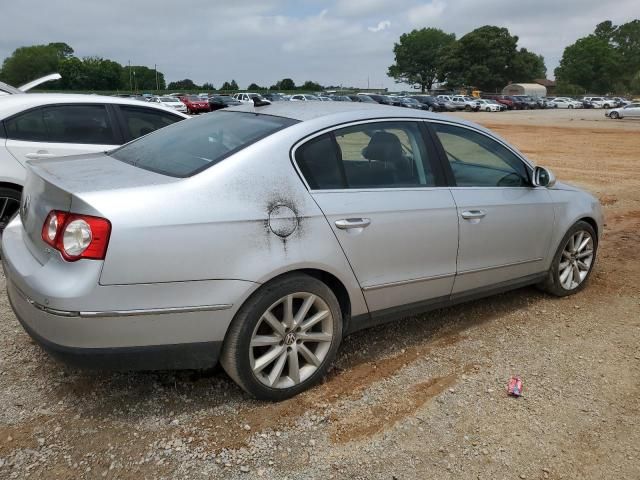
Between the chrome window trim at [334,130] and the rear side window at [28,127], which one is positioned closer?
the chrome window trim at [334,130]

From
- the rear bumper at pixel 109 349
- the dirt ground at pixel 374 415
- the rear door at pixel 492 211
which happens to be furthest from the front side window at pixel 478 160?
the rear bumper at pixel 109 349

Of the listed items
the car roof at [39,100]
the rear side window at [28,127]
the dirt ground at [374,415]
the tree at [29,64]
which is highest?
the tree at [29,64]

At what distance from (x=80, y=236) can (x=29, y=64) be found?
12536 centimetres

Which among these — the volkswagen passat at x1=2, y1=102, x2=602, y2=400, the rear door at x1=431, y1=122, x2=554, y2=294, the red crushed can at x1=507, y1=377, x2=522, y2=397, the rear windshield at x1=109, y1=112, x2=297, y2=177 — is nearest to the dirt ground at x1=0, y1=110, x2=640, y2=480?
the red crushed can at x1=507, y1=377, x2=522, y2=397

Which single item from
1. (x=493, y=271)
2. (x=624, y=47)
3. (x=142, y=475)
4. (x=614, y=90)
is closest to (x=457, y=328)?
(x=493, y=271)

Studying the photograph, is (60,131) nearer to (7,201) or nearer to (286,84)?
(7,201)

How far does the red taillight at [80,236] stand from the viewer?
2.43 m

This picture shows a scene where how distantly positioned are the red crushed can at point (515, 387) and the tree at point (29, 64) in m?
114

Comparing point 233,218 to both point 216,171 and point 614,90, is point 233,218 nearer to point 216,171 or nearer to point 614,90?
point 216,171

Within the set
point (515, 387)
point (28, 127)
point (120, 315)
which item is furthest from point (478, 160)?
point (28, 127)

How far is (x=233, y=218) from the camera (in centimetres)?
269

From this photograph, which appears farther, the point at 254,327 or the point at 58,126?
the point at 58,126

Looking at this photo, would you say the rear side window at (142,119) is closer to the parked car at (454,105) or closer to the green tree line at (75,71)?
the parked car at (454,105)

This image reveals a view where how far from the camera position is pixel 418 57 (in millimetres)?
125312
